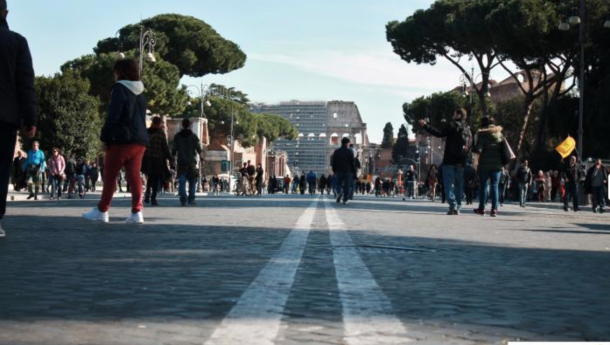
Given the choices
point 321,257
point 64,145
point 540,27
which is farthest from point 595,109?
point 321,257

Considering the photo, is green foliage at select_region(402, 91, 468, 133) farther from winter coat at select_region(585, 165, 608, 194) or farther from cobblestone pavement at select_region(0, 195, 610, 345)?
cobblestone pavement at select_region(0, 195, 610, 345)

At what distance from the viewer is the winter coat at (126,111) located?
35.9 feet

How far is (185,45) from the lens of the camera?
245 feet

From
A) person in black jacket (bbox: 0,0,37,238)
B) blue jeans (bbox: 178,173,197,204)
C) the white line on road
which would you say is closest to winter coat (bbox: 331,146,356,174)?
blue jeans (bbox: 178,173,197,204)

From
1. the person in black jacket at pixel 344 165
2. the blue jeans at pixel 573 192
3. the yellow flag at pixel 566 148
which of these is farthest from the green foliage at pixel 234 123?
the person in black jacket at pixel 344 165

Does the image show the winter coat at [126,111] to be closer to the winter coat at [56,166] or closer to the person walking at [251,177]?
the winter coat at [56,166]

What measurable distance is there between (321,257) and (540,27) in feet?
138

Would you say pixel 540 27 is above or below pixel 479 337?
above

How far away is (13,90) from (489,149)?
1156cm

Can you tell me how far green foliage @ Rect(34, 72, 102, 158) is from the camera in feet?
177

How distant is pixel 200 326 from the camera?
161 inches

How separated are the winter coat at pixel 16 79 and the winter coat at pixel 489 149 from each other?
11268 millimetres

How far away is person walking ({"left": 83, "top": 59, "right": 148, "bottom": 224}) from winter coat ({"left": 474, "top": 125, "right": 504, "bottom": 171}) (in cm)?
867

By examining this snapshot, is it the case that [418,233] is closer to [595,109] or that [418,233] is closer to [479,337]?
[479,337]
